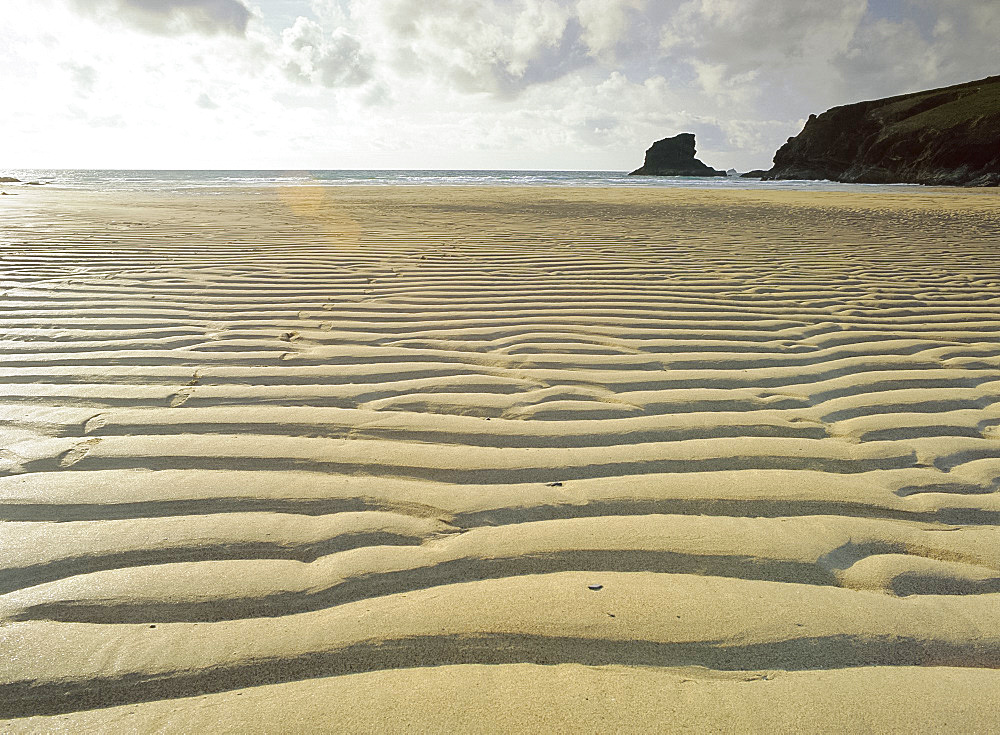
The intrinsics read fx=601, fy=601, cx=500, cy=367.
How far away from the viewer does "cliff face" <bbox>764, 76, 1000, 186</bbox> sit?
96.4ft

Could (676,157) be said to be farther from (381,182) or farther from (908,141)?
(381,182)

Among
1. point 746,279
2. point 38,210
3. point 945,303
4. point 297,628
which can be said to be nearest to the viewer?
point 297,628

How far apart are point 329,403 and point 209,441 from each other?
16.1 inches

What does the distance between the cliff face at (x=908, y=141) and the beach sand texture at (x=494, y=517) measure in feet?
108

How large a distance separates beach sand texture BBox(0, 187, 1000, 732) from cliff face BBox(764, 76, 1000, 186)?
1293 inches

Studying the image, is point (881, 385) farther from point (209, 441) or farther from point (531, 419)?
point (209, 441)

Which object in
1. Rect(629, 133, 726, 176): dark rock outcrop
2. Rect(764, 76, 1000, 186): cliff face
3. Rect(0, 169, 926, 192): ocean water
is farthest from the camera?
Rect(629, 133, 726, 176): dark rock outcrop

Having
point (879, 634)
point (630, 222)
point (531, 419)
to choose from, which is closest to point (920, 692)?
point (879, 634)

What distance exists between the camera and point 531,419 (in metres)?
1.95

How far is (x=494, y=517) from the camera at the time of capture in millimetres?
1421

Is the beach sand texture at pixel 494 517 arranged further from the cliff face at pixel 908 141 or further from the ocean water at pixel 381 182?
the cliff face at pixel 908 141

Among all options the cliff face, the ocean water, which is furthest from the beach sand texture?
the cliff face

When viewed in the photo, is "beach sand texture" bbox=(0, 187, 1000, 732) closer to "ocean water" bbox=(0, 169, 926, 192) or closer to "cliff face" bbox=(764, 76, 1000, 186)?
"ocean water" bbox=(0, 169, 926, 192)

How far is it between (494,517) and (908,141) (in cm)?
4206
